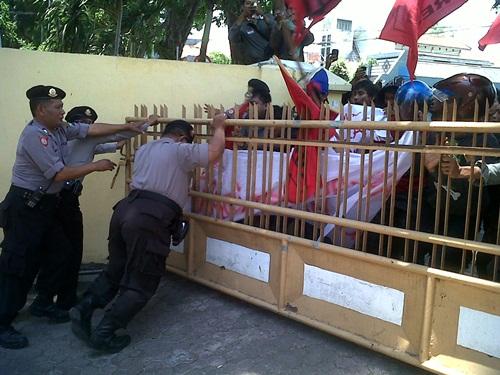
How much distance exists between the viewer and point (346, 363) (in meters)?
3.27

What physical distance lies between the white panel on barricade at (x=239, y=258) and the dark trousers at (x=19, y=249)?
128 cm

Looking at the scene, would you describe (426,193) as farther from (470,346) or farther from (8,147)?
(8,147)

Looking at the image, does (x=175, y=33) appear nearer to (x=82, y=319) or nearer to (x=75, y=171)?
(x=75, y=171)

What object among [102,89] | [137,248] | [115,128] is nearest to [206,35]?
[102,89]

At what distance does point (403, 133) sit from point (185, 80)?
9.60 feet

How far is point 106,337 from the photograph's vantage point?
3426mm

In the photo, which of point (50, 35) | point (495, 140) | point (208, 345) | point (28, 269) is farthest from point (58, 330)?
point (50, 35)

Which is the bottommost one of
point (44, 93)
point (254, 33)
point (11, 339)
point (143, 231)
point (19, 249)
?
point (11, 339)

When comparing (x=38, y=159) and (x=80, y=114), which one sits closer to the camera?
(x=38, y=159)

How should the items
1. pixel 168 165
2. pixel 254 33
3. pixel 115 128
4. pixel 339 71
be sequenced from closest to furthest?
pixel 168 165
pixel 115 128
pixel 254 33
pixel 339 71

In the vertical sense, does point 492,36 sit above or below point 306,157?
above

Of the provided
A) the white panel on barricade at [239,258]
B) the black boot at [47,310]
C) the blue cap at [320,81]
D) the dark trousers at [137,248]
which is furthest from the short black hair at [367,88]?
the black boot at [47,310]

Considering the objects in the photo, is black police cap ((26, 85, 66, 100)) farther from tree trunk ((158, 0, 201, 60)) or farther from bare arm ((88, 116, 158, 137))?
tree trunk ((158, 0, 201, 60))

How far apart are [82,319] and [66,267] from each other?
61cm
